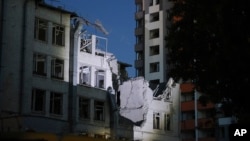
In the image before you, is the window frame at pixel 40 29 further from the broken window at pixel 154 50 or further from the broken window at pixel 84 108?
the broken window at pixel 154 50

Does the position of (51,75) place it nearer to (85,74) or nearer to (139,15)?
(85,74)

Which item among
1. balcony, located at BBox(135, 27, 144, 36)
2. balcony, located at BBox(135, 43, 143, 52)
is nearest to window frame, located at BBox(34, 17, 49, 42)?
balcony, located at BBox(135, 43, 143, 52)

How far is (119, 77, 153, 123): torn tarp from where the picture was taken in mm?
63031

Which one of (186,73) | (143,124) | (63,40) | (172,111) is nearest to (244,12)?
(186,73)

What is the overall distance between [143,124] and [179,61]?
41699mm

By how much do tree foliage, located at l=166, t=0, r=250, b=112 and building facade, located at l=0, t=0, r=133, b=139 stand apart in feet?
94.5

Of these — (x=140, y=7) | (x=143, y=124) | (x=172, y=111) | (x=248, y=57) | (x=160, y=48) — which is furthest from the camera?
(x=140, y=7)

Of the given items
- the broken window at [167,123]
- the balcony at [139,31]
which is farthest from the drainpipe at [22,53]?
the balcony at [139,31]

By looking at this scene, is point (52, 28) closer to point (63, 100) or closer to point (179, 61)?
point (63, 100)

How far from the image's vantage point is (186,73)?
20.5m

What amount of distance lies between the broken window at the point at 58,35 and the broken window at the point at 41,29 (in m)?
0.87

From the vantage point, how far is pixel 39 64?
52594mm

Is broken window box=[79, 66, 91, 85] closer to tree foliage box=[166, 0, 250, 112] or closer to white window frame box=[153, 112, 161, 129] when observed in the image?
white window frame box=[153, 112, 161, 129]

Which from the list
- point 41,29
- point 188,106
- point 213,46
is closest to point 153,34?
point 188,106
